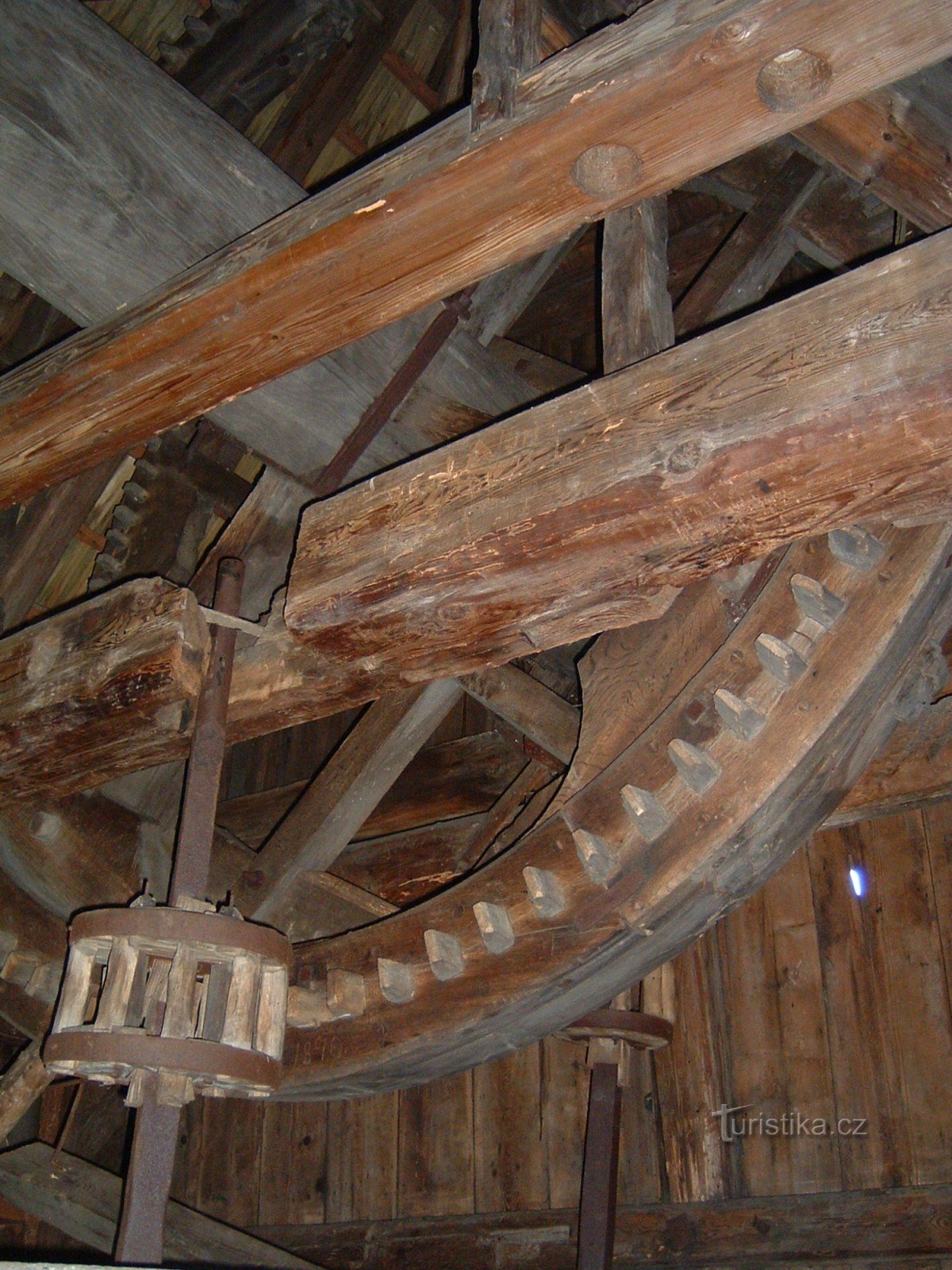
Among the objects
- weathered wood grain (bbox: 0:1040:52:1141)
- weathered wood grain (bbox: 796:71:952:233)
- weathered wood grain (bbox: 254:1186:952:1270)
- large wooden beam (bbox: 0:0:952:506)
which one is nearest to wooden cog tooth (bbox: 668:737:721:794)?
large wooden beam (bbox: 0:0:952:506)

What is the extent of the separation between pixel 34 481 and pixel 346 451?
2.29 ft

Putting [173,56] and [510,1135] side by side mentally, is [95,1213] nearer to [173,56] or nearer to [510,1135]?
[510,1135]

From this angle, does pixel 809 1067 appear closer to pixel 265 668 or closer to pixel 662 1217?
pixel 662 1217

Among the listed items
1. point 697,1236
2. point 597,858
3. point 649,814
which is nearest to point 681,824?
point 649,814

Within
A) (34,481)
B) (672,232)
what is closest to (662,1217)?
(34,481)

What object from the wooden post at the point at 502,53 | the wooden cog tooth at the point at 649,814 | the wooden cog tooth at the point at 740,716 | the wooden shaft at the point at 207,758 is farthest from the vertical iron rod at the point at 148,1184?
the wooden post at the point at 502,53

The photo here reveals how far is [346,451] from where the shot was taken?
108 inches

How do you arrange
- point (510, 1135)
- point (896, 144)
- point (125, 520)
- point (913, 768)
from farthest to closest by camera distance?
point (510, 1135) < point (125, 520) < point (913, 768) < point (896, 144)

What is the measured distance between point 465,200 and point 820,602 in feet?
2.90

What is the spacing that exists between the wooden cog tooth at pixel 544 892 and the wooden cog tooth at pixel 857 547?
0.81 metres

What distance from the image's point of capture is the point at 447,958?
2.41m

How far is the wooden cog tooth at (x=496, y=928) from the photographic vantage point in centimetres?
232

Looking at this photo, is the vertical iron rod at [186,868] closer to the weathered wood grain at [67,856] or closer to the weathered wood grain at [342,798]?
the weathered wood grain at [342,798]

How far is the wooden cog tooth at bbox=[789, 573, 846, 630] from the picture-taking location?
2.02 metres
